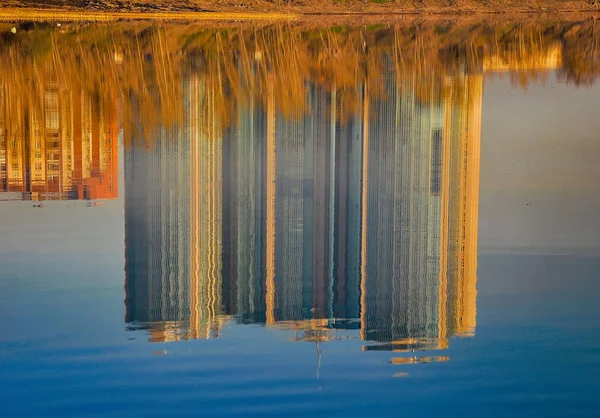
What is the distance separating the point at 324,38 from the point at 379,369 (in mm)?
14824

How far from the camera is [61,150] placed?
33.7 feet

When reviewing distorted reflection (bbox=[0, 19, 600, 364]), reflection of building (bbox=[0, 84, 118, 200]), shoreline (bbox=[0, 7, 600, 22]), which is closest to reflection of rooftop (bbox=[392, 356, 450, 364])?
distorted reflection (bbox=[0, 19, 600, 364])

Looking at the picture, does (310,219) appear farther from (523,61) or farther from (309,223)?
(523,61)

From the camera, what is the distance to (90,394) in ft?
16.5

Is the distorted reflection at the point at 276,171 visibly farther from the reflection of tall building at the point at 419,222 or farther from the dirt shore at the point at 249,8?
the dirt shore at the point at 249,8

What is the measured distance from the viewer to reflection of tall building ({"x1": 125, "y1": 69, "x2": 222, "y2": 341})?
612 centimetres

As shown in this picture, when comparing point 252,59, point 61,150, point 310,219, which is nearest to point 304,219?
point 310,219

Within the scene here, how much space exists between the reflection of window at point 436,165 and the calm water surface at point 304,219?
49mm

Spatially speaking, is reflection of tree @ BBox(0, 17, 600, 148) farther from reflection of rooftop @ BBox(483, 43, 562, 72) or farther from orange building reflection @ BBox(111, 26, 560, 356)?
orange building reflection @ BBox(111, 26, 560, 356)

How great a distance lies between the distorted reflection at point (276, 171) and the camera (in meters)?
6.39

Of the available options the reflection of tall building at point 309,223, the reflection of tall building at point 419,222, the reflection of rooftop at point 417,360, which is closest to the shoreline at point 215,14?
the reflection of tall building at point 309,223

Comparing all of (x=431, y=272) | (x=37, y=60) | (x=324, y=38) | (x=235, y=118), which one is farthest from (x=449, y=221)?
(x=324, y=38)

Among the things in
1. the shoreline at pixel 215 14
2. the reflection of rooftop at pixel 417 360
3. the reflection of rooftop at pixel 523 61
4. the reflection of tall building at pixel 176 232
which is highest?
the shoreline at pixel 215 14

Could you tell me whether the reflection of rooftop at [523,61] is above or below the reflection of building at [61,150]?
above
